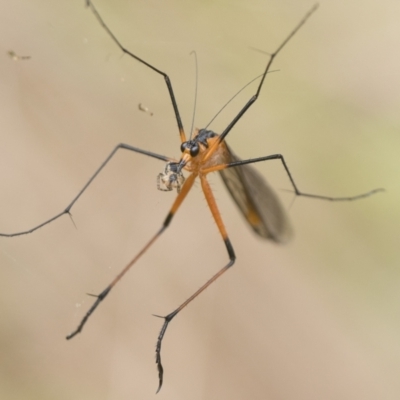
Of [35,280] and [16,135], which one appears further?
[16,135]

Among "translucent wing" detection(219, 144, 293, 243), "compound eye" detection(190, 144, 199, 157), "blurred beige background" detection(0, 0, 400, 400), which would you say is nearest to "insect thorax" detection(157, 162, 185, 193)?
"compound eye" detection(190, 144, 199, 157)

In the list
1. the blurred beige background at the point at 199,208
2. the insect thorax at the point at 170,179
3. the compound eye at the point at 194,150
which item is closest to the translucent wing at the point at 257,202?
the compound eye at the point at 194,150

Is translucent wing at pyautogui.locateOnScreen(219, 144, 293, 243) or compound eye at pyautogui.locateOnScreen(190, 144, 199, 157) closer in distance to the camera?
compound eye at pyautogui.locateOnScreen(190, 144, 199, 157)

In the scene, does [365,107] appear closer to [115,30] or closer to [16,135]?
[115,30]

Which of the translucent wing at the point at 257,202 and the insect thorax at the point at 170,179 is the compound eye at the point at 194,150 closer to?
the insect thorax at the point at 170,179

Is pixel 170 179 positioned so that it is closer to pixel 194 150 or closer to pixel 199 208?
pixel 194 150

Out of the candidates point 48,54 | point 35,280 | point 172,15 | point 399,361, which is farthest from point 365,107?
point 35,280

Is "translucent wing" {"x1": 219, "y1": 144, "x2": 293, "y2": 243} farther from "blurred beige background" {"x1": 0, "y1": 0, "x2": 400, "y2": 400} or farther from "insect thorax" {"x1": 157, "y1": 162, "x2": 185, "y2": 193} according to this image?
"blurred beige background" {"x1": 0, "y1": 0, "x2": 400, "y2": 400}
